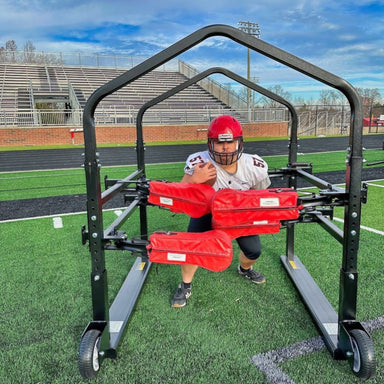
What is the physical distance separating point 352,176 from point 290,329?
3.93 ft

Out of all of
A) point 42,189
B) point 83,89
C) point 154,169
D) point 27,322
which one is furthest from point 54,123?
point 27,322

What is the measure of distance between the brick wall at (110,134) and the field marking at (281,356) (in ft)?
69.3

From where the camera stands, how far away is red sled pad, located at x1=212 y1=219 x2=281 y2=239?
2.05 m

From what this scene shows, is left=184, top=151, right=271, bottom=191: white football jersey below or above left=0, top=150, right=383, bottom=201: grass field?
above

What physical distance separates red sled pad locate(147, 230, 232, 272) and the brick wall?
69.3 ft

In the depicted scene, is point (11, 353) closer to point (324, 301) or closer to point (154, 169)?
point (324, 301)

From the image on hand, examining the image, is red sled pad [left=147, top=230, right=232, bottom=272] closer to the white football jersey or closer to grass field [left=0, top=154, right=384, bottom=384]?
grass field [left=0, top=154, right=384, bottom=384]

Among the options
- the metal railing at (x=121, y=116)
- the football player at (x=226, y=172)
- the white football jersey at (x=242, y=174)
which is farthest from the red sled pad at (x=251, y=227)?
the metal railing at (x=121, y=116)

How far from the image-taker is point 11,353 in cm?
233

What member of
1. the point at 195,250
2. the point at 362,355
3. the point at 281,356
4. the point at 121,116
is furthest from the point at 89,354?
the point at 121,116

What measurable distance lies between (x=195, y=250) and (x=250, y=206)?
38cm

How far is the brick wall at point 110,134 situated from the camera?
21797 mm

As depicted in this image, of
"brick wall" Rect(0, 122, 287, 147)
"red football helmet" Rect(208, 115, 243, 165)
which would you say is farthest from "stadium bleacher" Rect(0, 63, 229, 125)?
"red football helmet" Rect(208, 115, 243, 165)

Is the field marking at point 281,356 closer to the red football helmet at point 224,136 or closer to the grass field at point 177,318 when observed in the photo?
the grass field at point 177,318
